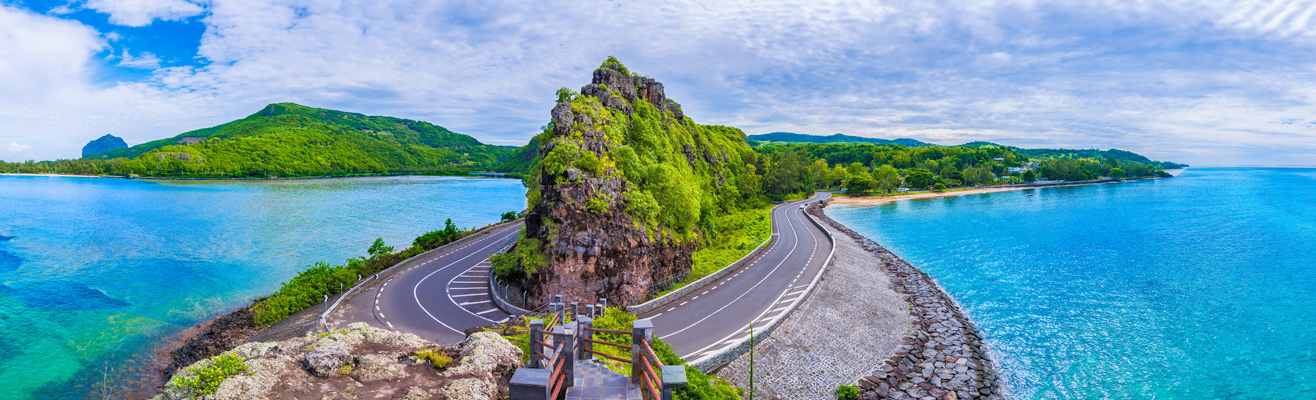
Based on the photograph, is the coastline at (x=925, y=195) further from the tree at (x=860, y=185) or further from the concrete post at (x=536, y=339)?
the concrete post at (x=536, y=339)

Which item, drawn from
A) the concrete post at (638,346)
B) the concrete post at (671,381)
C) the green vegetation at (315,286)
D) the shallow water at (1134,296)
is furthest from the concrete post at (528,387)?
the green vegetation at (315,286)

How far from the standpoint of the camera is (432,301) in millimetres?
33750

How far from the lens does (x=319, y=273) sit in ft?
128

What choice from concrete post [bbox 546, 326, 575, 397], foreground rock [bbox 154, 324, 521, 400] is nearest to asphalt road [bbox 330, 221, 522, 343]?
foreground rock [bbox 154, 324, 521, 400]

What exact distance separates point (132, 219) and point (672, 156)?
96920mm

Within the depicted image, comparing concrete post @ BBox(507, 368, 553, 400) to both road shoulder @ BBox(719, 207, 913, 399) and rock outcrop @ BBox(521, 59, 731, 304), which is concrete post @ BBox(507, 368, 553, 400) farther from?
rock outcrop @ BBox(521, 59, 731, 304)

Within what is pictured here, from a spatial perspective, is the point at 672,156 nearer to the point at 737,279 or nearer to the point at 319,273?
the point at 737,279

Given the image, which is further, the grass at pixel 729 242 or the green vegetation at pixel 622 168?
the grass at pixel 729 242

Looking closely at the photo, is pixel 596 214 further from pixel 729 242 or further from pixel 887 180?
pixel 887 180

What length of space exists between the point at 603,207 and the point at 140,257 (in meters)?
61.1

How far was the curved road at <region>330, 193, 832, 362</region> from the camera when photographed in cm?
2797

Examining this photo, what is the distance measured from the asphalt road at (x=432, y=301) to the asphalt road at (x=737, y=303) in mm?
11361

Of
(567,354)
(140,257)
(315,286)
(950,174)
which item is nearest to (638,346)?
(567,354)

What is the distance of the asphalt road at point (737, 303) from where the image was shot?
26.7m
